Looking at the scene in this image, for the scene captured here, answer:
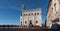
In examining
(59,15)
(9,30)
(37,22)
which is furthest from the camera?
(37,22)

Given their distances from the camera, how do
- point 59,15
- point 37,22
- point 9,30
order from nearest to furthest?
point 9,30 → point 59,15 → point 37,22

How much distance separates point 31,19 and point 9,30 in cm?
5644

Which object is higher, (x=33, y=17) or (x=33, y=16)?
(x=33, y=16)

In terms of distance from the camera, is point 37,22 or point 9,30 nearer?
point 9,30

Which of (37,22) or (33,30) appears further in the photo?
(37,22)

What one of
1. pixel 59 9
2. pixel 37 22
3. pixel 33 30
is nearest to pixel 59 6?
pixel 59 9

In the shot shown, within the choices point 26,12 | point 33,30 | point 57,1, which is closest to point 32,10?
point 26,12

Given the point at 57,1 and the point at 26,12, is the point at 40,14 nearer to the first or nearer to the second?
the point at 26,12

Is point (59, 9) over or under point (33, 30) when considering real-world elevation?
over

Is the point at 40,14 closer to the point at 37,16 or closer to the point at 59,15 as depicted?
the point at 37,16

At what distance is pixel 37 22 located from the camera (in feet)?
234

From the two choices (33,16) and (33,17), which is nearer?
(33,17)

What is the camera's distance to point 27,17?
74.6 m

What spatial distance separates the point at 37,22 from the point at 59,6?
4867 cm
